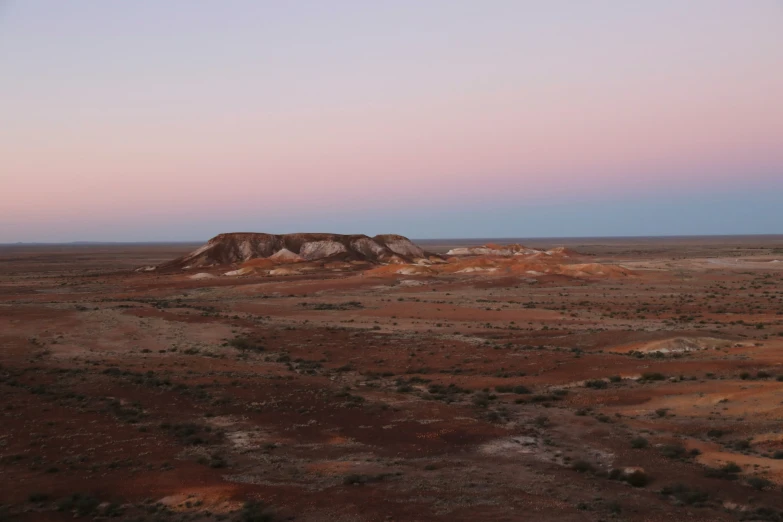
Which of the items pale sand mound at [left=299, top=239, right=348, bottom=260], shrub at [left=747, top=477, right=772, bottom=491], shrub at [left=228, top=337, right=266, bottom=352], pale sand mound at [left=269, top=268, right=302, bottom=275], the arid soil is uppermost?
pale sand mound at [left=299, top=239, right=348, bottom=260]

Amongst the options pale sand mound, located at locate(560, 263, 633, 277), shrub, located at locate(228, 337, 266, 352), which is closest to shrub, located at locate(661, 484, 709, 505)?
shrub, located at locate(228, 337, 266, 352)

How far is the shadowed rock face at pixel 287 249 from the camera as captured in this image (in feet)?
343

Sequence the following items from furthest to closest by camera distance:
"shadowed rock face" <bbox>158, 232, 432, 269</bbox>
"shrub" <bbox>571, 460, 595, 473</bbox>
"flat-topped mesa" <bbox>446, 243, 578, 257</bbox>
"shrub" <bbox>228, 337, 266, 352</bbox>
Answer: "flat-topped mesa" <bbox>446, 243, 578, 257</bbox>
"shadowed rock face" <bbox>158, 232, 432, 269</bbox>
"shrub" <bbox>228, 337, 266, 352</bbox>
"shrub" <bbox>571, 460, 595, 473</bbox>

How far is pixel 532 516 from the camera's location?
1127cm

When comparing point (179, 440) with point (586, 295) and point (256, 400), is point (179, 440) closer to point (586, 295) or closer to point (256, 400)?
point (256, 400)

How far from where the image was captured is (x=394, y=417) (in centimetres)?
1872

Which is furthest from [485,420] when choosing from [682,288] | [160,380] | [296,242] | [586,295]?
[296,242]

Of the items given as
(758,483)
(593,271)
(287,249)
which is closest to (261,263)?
(287,249)

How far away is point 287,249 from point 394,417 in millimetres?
90939

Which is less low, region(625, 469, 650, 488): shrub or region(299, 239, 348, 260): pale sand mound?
region(299, 239, 348, 260): pale sand mound

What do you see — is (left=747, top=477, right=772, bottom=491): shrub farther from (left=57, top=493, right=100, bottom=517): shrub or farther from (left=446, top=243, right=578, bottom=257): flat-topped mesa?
(left=446, top=243, right=578, bottom=257): flat-topped mesa

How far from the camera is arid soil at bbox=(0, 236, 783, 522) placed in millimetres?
12242

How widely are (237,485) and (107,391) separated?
11302 millimetres

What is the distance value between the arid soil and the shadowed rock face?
203 feet
